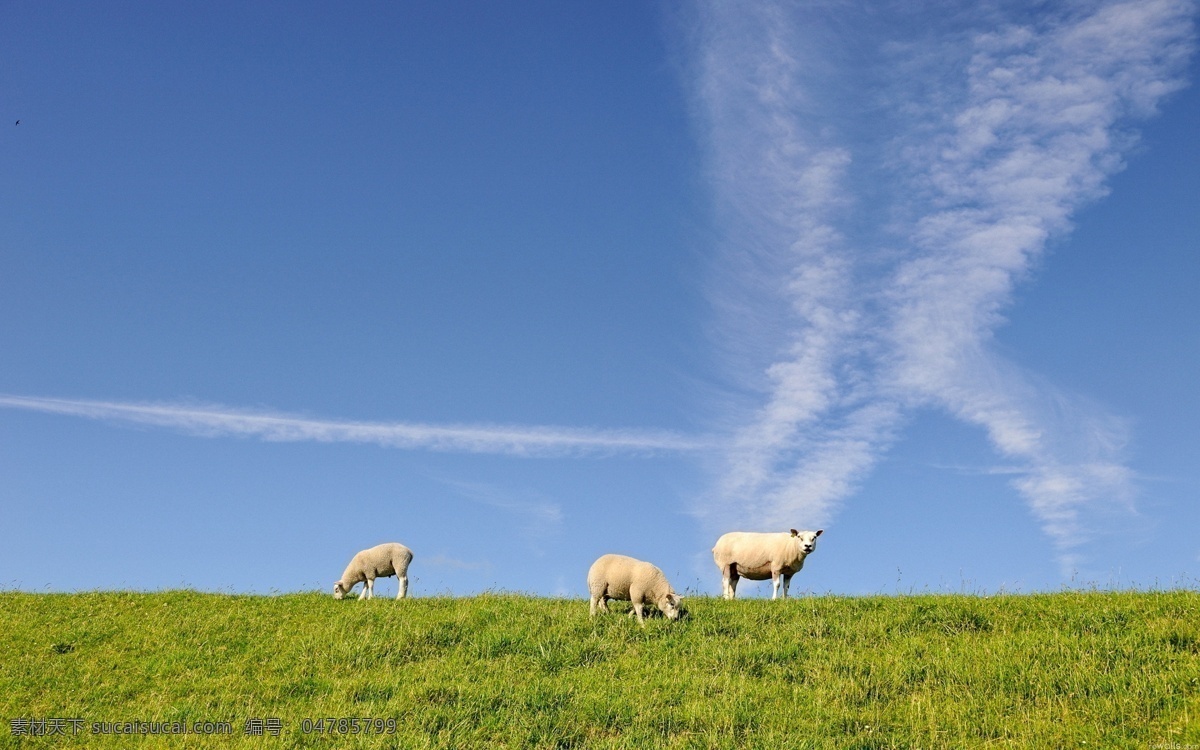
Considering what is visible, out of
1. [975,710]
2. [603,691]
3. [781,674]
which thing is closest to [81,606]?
[603,691]

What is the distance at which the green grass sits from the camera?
42.1 feet

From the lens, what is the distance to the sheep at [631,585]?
18906mm

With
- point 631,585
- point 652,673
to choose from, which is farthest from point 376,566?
point 652,673

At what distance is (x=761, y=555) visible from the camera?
976 inches

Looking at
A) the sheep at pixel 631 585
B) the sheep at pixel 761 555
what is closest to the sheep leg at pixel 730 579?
the sheep at pixel 761 555

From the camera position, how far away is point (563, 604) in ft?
69.9

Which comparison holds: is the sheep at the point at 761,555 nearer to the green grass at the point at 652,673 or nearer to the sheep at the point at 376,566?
the green grass at the point at 652,673

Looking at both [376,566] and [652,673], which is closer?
[652,673]

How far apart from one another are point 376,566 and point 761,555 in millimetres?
11742

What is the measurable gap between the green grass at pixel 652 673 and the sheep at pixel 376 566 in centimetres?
447

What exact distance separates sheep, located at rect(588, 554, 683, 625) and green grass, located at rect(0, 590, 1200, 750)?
55 centimetres

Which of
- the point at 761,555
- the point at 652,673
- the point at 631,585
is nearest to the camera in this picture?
the point at 652,673

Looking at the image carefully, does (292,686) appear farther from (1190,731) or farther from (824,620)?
(1190,731)

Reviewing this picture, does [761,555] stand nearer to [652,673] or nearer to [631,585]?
[631,585]
